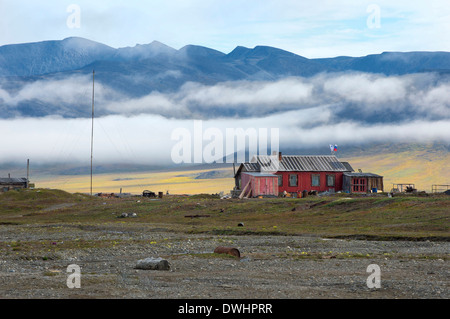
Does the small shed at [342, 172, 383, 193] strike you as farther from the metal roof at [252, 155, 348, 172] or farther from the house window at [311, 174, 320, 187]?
the house window at [311, 174, 320, 187]

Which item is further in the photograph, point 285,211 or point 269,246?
point 285,211

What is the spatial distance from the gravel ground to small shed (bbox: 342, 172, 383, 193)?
52.9 m

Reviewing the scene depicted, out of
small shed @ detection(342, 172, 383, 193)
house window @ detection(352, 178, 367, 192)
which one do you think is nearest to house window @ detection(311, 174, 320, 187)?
small shed @ detection(342, 172, 383, 193)

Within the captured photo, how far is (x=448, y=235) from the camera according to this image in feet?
124

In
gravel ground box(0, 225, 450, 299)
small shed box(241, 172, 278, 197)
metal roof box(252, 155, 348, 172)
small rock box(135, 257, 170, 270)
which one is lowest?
gravel ground box(0, 225, 450, 299)

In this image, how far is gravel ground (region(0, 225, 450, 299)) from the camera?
19125 mm

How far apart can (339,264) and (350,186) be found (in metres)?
64.2

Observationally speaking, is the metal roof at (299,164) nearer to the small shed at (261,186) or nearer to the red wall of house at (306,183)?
the red wall of house at (306,183)

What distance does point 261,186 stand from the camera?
279 ft
